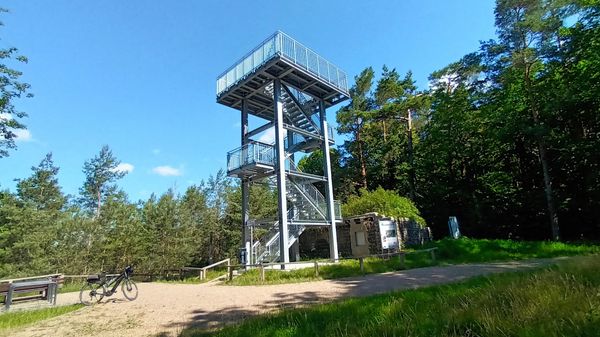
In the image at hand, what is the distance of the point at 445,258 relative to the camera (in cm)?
1548

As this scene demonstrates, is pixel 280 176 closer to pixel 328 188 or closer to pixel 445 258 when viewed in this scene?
pixel 328 188

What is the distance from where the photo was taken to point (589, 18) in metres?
18.4

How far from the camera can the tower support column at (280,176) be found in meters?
15.4

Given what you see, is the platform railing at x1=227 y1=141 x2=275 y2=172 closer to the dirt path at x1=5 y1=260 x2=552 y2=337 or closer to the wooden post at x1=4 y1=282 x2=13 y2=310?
the dirt path at x1=5 y1=260 x2=552 y2=337

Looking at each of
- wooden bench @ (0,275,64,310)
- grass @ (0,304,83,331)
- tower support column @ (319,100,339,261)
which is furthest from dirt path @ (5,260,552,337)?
tower support column @ (319,100,339,261)

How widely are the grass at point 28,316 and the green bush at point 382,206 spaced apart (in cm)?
1585

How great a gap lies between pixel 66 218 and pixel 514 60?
122 ft

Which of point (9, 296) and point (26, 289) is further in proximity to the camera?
point (26, 289)

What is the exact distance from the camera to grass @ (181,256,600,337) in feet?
10.2

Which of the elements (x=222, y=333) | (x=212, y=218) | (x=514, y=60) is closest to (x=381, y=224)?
(x=514, y=60)

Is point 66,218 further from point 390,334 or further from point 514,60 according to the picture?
point 514,60

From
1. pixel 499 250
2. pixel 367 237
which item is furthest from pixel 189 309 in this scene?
pixel 499 250

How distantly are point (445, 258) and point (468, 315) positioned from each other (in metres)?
12.7

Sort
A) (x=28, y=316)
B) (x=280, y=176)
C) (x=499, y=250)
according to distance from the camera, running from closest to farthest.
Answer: (x=28, y=316) → (x=499, y=250) → (x=280, y=176)
